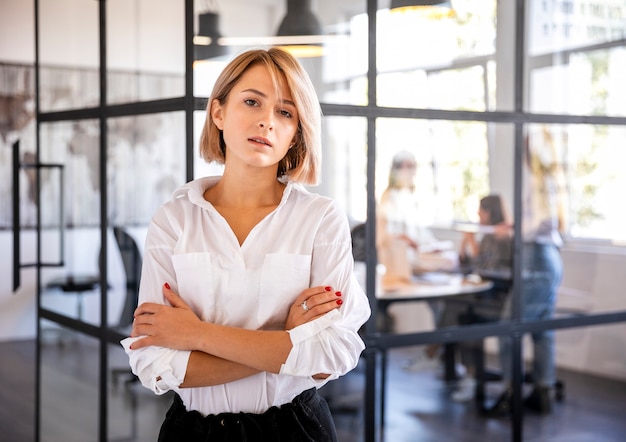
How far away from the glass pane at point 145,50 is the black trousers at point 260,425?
1413 millimetres

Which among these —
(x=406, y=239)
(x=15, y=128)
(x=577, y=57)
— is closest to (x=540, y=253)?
(x=406, y=239)

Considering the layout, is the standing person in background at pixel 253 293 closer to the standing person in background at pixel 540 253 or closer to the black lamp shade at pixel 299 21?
the black lamp shade at pixel 299 21

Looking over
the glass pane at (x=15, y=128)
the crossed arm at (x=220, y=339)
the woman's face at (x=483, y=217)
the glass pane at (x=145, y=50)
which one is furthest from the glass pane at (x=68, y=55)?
the glass pane at (x=15, y=128)

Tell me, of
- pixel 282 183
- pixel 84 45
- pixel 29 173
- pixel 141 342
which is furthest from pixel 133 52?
pixel 29 173

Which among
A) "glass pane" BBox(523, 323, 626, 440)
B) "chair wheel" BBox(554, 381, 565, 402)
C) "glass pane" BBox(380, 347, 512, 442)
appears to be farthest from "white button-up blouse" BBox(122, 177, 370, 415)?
"chair wheel" BBox(554, 381, 565, 402)

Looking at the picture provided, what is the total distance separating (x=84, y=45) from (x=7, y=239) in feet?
13.3

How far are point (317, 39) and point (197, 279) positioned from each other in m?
1.52

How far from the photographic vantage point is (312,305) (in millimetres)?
1666

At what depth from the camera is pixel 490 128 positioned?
338 centimetres

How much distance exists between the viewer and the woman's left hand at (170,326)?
1657mm

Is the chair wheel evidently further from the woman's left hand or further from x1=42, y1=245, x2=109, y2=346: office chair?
the woman's left hand

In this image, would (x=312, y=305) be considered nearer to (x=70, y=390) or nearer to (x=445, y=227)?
(x=445, y=227)

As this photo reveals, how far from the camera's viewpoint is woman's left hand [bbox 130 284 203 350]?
1657 mm

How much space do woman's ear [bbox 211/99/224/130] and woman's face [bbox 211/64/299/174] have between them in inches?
1.9
